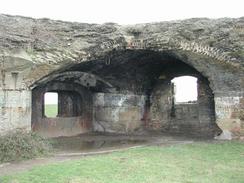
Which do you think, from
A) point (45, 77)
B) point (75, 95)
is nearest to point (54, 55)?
point (45, 77)

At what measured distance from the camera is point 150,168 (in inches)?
265

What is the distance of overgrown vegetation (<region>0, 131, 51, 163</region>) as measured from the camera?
313 inches

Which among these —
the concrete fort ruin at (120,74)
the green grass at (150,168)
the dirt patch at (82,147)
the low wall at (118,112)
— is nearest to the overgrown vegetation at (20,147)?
the dirt patch at (82,147)

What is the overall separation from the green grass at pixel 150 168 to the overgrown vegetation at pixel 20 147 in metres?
1.29

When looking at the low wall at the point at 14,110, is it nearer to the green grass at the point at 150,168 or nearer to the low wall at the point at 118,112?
the green grass at the point at 150,168

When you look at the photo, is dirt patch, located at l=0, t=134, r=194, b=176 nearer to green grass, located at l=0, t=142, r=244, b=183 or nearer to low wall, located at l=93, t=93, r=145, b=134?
green grass, located at l=0, t=142, r=244, b=183

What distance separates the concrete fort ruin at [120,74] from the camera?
9.38 metres

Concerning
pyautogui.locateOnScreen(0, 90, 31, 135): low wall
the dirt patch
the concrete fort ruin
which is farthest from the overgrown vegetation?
the concrete fort ruin

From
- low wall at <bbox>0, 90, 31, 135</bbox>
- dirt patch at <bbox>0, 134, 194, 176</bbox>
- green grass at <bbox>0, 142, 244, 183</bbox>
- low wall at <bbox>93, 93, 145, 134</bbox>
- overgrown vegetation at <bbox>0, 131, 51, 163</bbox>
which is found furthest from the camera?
low wall at <bbox>93, 93, 145, 134</bbox>

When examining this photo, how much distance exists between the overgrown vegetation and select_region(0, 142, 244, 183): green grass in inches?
50.9

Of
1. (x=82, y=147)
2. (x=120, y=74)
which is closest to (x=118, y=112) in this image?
(x=120, y=74)

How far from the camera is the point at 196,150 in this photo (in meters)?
8.82

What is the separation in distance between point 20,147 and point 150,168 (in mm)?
3252

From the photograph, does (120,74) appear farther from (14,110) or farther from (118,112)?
(14,110)
